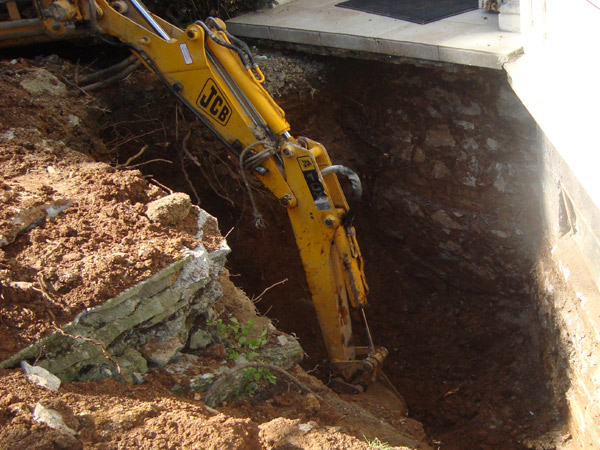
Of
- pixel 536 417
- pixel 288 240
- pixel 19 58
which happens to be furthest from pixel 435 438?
pixel 19 58

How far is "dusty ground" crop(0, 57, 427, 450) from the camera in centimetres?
214

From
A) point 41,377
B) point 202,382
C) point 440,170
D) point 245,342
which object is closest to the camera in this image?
point 41,377

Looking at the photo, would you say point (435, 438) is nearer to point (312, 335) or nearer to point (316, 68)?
point (312, 335)

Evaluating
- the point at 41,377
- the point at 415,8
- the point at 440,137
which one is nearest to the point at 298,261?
the point at 440,137

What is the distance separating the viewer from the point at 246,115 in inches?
147

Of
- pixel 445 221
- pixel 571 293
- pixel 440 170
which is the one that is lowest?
pixel 445 221

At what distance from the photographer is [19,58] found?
4582mm

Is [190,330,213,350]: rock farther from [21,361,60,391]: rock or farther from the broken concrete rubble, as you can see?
[21,361,60,391]: rock

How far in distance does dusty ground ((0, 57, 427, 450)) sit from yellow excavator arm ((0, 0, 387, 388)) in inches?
27.4

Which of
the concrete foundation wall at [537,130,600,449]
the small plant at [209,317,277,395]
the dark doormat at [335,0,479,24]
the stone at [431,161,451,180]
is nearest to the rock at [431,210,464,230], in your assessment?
the stone at [431,161,451,180]

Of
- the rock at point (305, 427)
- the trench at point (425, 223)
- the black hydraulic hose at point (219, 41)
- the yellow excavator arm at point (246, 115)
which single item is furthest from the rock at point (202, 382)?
the black hydraulic hose at point (219, 41)

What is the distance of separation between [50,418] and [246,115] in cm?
217

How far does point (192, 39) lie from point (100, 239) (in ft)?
4.75

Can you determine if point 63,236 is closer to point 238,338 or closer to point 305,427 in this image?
point 238,338
